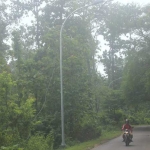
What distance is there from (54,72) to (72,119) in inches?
152

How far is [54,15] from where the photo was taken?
33.2m

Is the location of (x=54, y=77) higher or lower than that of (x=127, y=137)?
higher

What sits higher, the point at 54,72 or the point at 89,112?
the point at 54,72

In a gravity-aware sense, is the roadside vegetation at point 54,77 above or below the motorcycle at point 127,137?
above

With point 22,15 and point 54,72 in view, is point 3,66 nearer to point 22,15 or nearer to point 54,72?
point 54,72

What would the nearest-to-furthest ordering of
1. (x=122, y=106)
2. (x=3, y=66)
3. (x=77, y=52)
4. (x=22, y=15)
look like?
(x=3, y=66)
(x=77, y=52)
(x=22, y=15)
(x=122, y=106)

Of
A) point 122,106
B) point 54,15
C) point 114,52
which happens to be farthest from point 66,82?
point 114,52

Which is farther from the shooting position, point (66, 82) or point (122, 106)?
point (122, 106)

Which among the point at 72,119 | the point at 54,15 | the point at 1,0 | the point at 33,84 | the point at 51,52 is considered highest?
the point at 1,0

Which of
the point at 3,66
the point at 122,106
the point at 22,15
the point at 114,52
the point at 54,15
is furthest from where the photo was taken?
the point at 114,52

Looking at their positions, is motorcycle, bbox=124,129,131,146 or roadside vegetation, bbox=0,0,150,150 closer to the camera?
roadside vegetation, bbox=0,0,150,150

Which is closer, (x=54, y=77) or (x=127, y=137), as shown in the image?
(x=127, y=137)

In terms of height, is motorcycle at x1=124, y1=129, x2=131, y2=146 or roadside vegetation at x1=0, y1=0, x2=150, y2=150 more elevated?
roadside vegetation at x1=0, y1=0, x2=150, y2=150

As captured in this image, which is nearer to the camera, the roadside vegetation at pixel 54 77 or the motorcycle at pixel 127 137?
the roadside vegetation at pixel 54 77
